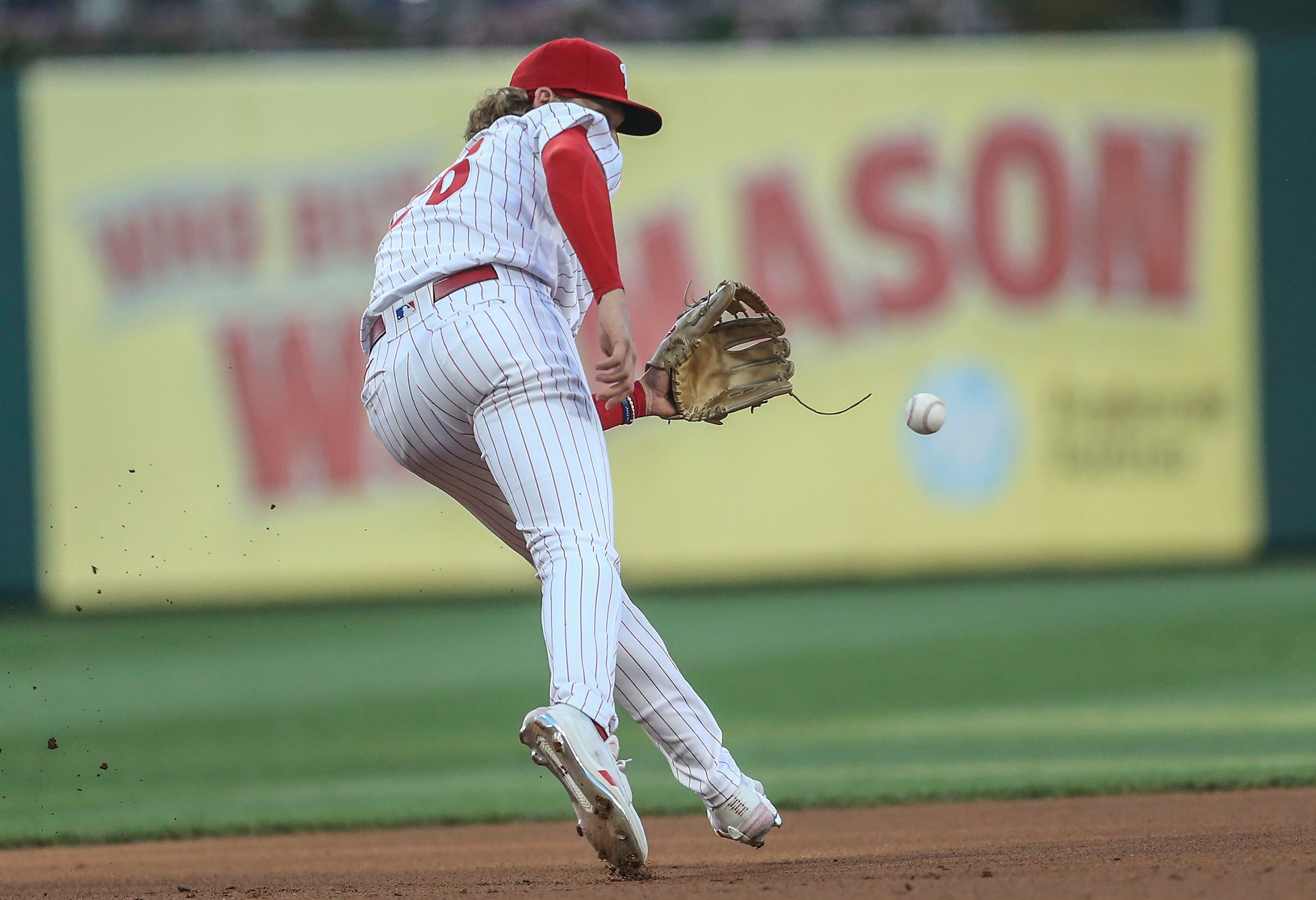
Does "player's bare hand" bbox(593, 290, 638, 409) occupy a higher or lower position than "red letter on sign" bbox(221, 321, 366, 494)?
higher

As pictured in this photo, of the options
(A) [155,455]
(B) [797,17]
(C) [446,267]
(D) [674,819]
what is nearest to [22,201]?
(A) [155,455]

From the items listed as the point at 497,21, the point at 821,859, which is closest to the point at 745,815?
the point at 821,859

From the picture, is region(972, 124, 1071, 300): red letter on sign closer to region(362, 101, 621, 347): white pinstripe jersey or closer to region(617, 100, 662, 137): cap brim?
region(617, 100, 662, 137): cap brim

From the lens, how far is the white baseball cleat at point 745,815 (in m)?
3.08

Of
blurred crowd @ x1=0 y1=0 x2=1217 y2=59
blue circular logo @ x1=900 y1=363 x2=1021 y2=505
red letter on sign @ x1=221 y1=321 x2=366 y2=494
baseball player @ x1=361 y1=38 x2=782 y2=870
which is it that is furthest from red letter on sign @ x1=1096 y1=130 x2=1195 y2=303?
baseball player @ x1=361 y1=38 x2=782 y2=870

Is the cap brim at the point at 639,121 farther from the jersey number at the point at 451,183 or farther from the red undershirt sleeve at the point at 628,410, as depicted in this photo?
the red undershirt sleeve at the point at 628,410

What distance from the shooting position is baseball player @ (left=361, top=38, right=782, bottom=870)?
9.14 ft

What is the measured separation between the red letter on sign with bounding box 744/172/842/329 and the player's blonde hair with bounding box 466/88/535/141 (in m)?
7.01

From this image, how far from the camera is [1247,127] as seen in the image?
10.4m

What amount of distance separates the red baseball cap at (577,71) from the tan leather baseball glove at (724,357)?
1.17 feet

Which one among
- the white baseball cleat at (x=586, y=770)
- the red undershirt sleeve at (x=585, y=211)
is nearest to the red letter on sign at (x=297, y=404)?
the red undershirt sleeve at (x=585, y=211)

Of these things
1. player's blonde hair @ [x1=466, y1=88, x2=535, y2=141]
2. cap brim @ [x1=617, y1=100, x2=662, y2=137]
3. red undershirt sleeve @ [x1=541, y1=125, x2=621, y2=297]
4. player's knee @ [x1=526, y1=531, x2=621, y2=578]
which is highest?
player's blonde hair @ [x1=466, y1=88, x2=535, y2=141]

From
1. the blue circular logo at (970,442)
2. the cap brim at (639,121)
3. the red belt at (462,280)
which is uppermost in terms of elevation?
the cap brim at (639,121)

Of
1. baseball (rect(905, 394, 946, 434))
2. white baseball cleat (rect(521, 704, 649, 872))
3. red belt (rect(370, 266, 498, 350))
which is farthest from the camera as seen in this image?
baseball (rect(905, 394, 946, 434))
